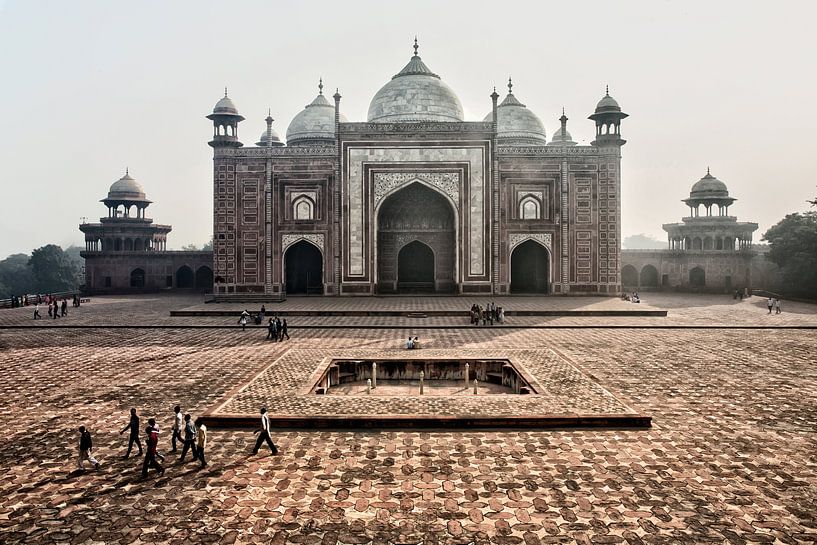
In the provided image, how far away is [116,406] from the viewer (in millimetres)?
8492

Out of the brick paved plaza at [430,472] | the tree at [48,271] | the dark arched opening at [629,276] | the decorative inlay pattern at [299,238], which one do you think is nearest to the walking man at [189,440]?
the brick paved plaza at [430,472]

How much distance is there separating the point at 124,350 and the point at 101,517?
29.4 ft

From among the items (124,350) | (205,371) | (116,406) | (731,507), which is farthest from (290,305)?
(731,507)

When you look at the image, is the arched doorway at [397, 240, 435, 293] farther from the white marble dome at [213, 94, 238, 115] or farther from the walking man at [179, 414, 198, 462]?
the walking man at [179, 414, 198, 462]

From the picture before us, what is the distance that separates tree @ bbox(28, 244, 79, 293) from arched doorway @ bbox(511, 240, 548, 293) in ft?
124

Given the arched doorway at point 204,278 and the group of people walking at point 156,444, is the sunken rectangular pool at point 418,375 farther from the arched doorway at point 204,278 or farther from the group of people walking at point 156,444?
the arched doorway at point 204,278

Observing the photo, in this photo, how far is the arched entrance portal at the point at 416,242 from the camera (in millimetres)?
Result: 27641

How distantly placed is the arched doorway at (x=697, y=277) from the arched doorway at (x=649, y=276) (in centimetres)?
193

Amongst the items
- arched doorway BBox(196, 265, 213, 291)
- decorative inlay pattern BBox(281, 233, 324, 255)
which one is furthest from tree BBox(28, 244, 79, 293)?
decorative inlay pattern BBox(281, 233, 324, 255)

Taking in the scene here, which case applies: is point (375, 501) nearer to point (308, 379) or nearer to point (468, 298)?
point (308, 379)

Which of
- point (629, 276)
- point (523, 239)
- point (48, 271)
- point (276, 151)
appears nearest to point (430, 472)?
point (523, 239)

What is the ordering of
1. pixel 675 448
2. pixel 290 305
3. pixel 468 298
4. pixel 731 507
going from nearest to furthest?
pixel 731 507 → pixel 675 448 → pixel 290 305 → pixel 468 298

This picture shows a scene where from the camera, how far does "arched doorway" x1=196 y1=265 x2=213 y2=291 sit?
33.6m

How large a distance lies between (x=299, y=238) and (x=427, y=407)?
64.2 feet
